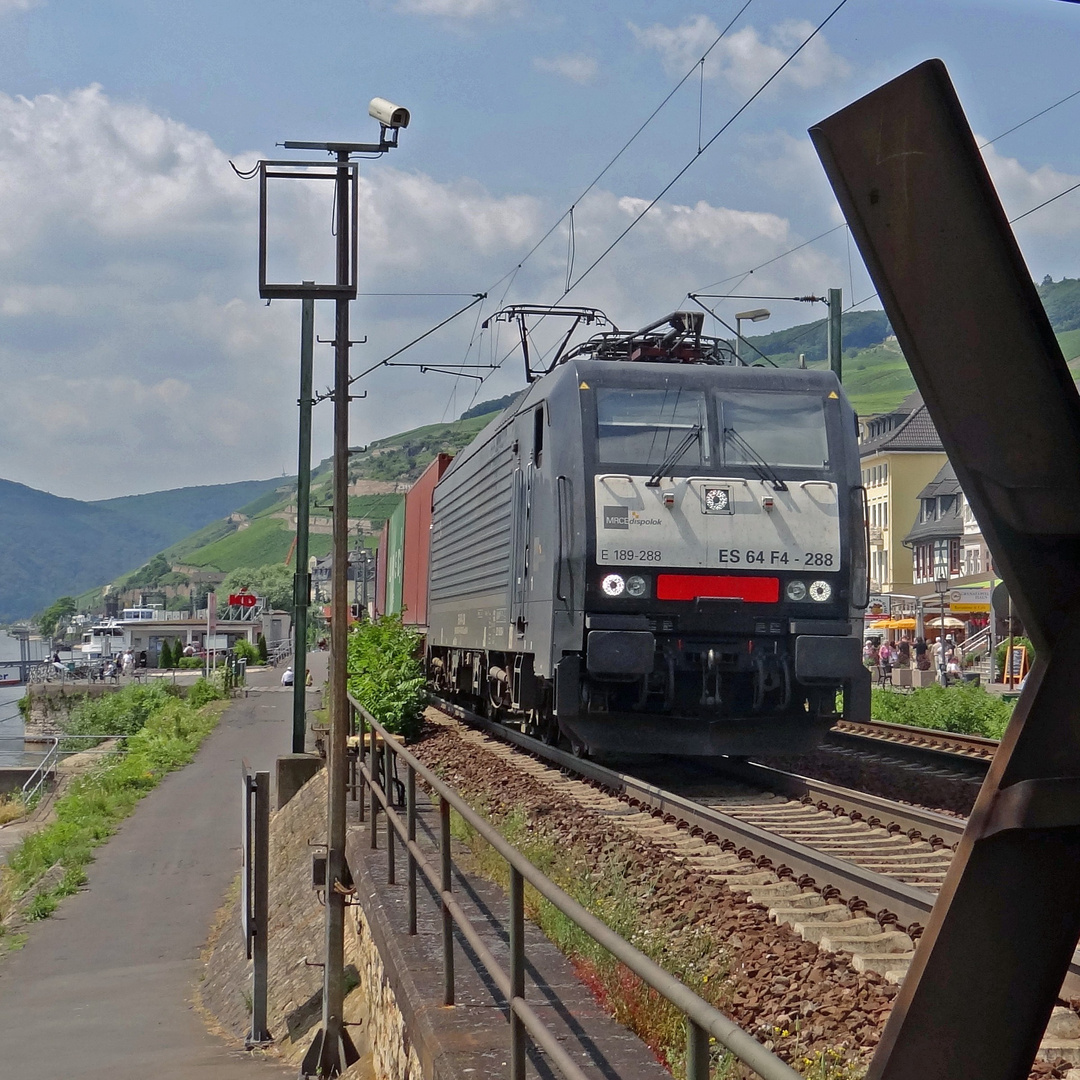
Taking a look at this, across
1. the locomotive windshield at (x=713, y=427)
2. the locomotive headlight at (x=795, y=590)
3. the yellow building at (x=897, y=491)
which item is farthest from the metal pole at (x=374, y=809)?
the yellow building at (x=897, y=491)

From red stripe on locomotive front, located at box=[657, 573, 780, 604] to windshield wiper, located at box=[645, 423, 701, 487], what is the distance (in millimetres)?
829

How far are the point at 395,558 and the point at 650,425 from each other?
19155 mm

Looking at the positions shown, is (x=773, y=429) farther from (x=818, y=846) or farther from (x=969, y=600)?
(x=969, y=600)

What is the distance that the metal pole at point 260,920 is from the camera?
36.1 feet

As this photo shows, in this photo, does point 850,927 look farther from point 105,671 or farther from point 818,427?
point 105,671

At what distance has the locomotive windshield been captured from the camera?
39.6ft

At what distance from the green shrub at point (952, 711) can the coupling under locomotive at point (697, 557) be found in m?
7.14

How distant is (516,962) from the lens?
13.7ft

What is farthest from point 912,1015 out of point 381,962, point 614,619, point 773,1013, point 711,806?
point 614,619

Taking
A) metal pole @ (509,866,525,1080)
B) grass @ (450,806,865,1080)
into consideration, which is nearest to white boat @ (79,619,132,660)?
grass @ (450,806,865,1080)

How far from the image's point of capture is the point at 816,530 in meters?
Answer: 12.0

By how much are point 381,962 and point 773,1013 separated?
310 cm

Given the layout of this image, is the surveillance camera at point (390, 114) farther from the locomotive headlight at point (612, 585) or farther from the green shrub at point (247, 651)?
the green shrub at point (247, 651)

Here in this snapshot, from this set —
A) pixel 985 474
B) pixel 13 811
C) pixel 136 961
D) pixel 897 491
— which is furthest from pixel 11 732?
pixel 985 474
